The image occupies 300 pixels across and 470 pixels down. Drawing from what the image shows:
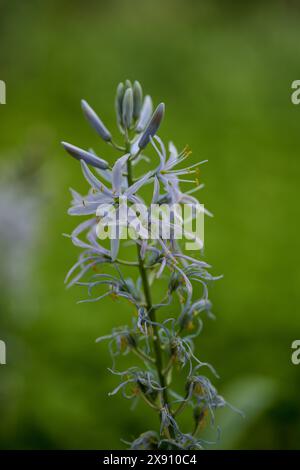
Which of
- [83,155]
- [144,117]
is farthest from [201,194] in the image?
[83,155]

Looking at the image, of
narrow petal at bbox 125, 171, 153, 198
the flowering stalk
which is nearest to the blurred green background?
the flowering stalk

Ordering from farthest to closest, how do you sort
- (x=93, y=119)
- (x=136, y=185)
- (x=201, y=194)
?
(x=201, y=194)
(x=93, y=119)
(x=136, y=185)

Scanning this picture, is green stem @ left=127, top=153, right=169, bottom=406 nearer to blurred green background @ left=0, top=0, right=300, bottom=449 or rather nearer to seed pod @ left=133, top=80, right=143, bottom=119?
seed pod @ left=133, top=80, right=143, bottom=119

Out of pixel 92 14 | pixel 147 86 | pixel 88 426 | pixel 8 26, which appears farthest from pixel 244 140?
pixel 92 14

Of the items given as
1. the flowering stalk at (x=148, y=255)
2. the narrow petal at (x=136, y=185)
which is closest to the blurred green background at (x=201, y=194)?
the flowering stalk at (x=148, y=255)

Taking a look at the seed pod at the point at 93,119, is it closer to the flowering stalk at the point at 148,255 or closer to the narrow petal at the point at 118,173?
the flowering stalk at the point at 148,255

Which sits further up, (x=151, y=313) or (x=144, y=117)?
(x=144, y=117)

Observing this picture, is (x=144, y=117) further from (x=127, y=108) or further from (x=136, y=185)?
(x=136, y=185)

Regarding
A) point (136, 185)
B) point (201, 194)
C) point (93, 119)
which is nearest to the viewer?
point (136, 185)
